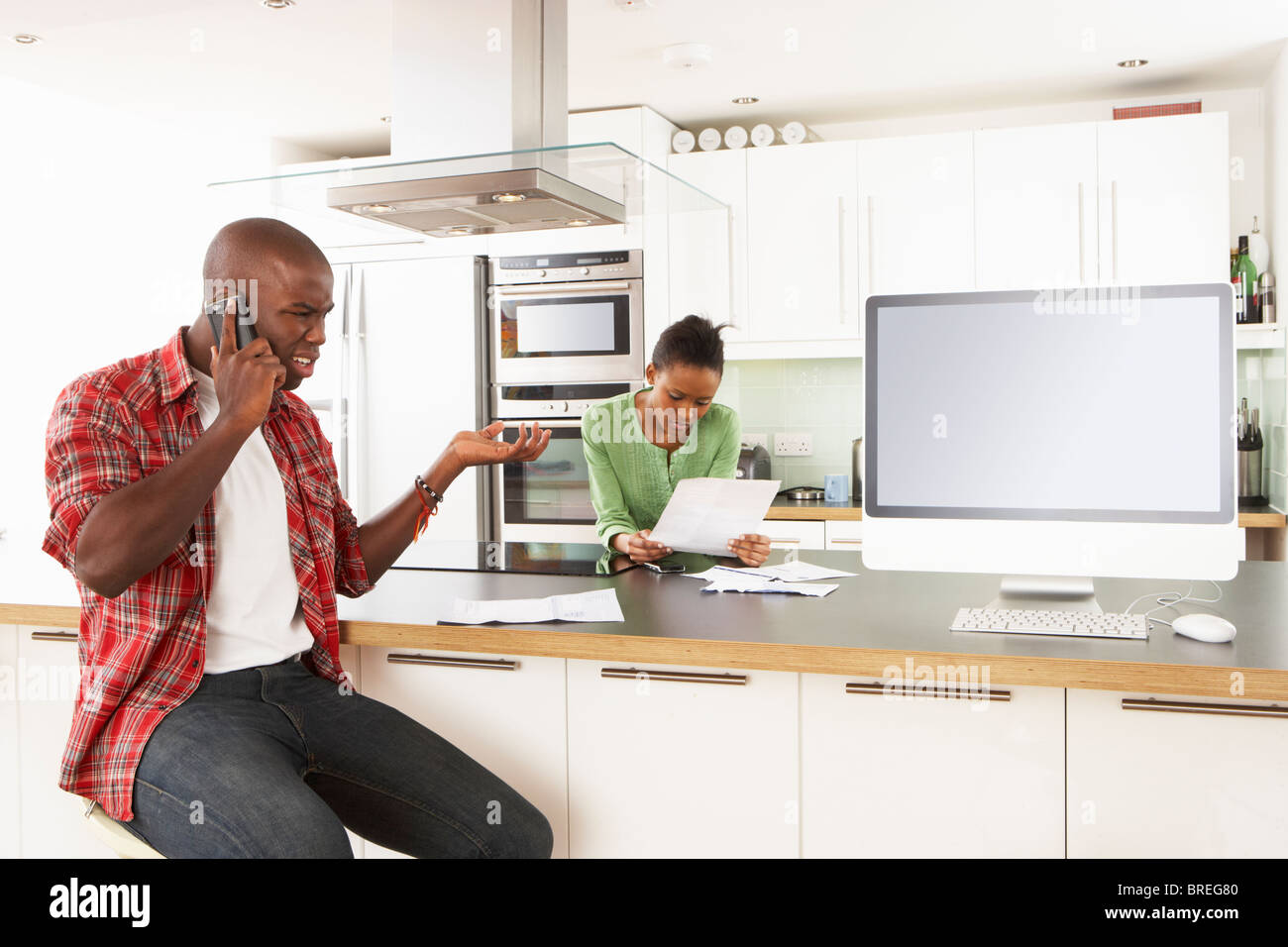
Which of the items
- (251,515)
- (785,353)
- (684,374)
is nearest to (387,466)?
(785,353)

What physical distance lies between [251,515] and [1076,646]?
47.8 inches

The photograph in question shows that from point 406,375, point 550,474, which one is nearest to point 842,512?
point 550,474

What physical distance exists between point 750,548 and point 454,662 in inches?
29.0

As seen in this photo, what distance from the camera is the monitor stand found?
1747 millimetres

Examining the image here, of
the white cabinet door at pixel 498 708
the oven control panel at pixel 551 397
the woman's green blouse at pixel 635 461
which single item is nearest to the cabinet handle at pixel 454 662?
the white cabinet door at pixel 498 708

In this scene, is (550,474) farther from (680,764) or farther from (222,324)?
(222,324)

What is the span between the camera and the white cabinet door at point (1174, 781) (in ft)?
4.63

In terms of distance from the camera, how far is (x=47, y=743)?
6.49 feet

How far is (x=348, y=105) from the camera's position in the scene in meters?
4.16

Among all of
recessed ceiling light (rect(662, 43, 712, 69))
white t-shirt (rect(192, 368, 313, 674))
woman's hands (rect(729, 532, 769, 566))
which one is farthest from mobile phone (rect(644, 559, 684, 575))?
recessed ceiling light (rect(662, 43, 712, 69))

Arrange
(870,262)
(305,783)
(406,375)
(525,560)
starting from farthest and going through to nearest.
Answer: (406,375) → (870,262) → (525,560) → (305,783)

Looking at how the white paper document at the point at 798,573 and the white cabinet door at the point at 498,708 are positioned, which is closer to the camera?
the white cabinet door at the point at 498,708

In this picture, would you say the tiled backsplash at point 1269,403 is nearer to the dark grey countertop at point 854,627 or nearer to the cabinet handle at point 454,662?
the dark grey countertop at point 854,627

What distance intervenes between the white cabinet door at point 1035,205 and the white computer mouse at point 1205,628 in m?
2.53
